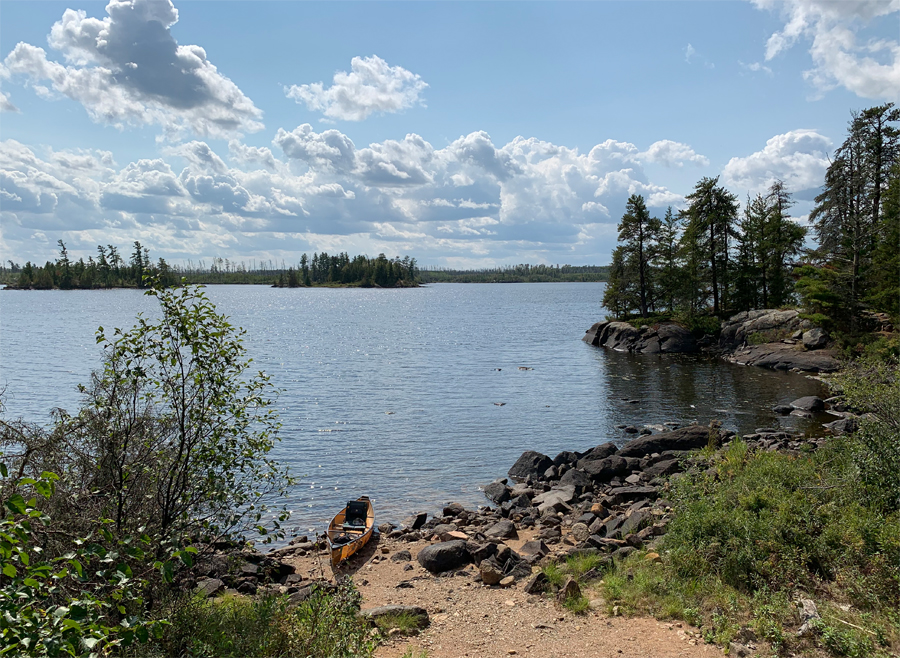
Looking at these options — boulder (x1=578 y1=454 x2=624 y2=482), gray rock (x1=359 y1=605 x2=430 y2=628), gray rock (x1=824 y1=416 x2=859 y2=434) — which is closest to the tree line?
gray rock (x1=824 y1=416 x2=859 y2=434)

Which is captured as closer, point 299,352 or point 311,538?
point 311,538

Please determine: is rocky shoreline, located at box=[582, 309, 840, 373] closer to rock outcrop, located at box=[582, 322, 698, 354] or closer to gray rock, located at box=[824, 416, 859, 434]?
rock outcrop, located at box=[582, 322, 698, 354]

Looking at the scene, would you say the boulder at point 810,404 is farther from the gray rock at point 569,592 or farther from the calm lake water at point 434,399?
the gray rock at point 569,592

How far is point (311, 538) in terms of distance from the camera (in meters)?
17.6

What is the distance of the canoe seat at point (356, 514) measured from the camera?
17.7 metres

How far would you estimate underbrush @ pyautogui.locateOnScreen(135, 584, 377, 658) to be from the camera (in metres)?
7.66

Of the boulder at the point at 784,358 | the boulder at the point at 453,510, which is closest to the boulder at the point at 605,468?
the boulder at the point at 453,510

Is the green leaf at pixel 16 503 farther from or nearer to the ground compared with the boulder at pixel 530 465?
farther from the ground

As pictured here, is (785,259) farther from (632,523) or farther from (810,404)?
(632,523)

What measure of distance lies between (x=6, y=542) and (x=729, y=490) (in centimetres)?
1319

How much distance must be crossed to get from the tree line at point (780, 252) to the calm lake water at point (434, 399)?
8.00m

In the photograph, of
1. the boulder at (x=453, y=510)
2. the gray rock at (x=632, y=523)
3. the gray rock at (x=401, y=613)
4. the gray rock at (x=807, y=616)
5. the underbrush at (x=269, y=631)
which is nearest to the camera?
the underbrush at (x=269, y=631)

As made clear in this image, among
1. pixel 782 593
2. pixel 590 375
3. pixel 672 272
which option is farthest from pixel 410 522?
pixel 672 272

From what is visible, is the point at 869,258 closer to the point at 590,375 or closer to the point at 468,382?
the point at 590,375
